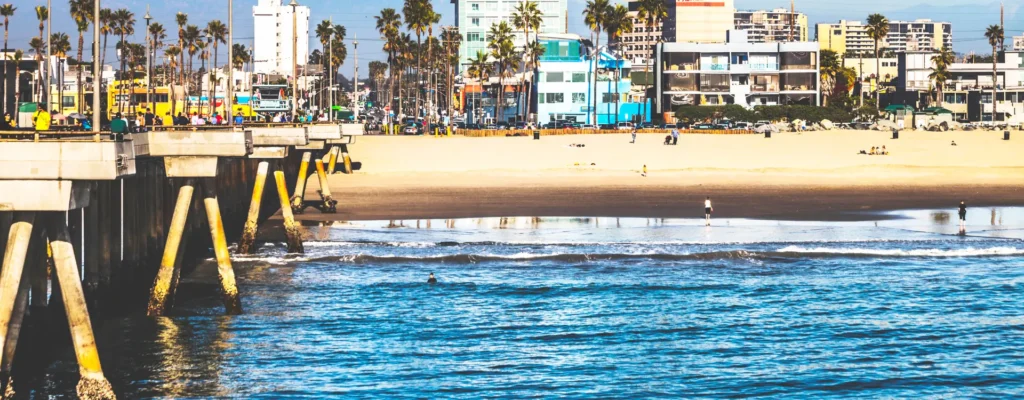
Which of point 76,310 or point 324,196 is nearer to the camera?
point 76,310

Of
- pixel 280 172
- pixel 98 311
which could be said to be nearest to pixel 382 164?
pixel 280 172

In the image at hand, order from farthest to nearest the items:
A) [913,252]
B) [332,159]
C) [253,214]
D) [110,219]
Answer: [332,159] → [913,252] → [253,214] → [110,219]

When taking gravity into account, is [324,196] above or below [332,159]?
below

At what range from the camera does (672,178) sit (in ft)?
189

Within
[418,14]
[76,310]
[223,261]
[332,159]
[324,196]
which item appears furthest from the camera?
[418,14]

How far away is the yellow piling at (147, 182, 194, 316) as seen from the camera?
23.6 meters

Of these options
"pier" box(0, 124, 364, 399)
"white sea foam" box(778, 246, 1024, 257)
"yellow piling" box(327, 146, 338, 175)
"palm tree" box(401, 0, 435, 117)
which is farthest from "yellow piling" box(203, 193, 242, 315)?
"palm tree" box(401, 0, 435, 117)

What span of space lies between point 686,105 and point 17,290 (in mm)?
110981

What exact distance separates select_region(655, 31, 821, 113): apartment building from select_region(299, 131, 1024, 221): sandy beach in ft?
140

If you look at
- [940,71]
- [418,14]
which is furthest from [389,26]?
[940,71]

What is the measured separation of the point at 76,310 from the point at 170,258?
7.55 metres

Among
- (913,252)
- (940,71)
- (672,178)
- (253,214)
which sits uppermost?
(940,71)

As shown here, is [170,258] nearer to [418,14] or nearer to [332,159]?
[332,159]

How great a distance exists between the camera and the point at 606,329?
2472cm
